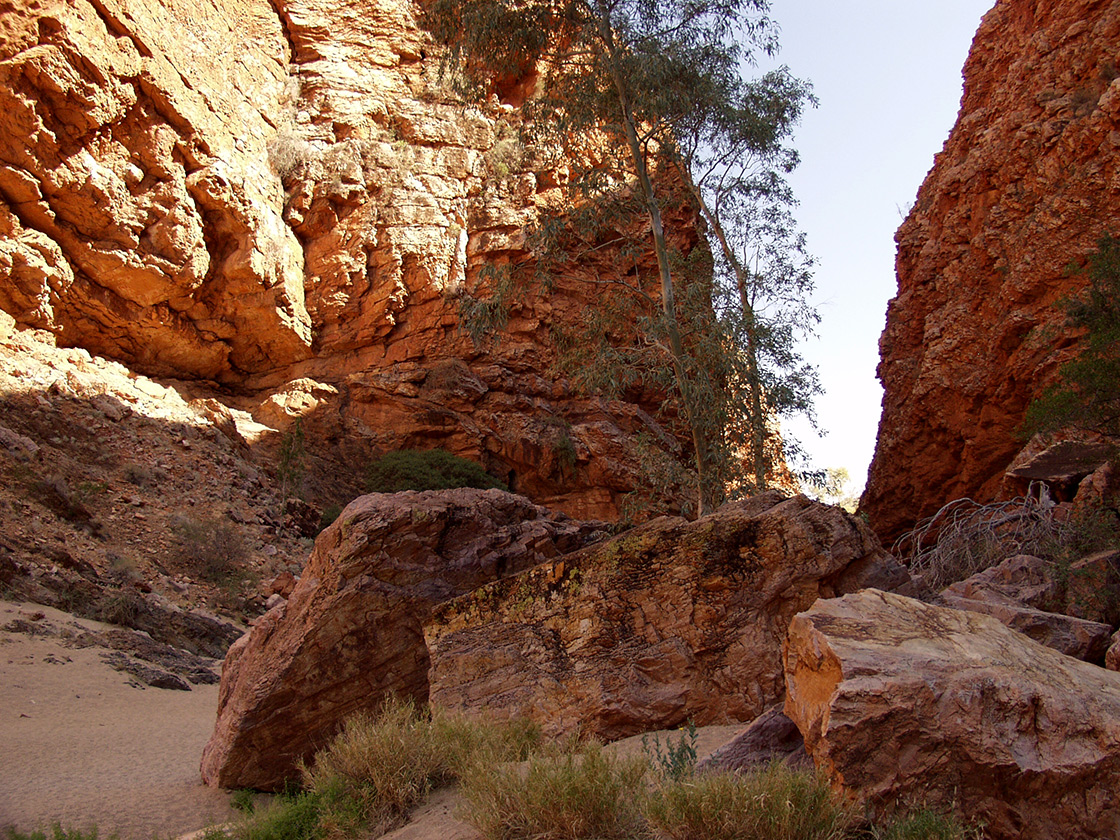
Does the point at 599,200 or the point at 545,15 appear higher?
the point at 545,15

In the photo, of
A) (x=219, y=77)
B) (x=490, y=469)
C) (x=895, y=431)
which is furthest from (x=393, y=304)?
(x=895, y=431)

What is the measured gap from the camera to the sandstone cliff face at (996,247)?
12.4 m

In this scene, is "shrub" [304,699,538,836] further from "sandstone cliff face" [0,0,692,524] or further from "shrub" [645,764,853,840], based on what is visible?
"sandstone cliff face" [0,0,692,524]

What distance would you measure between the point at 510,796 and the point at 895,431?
15283mm

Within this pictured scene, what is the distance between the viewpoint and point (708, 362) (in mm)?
10203

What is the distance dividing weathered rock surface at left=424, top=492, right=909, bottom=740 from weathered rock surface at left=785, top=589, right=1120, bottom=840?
141cm

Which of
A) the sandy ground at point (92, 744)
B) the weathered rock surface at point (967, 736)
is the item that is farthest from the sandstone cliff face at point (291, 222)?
the weathered rock surface at point (967, 736)

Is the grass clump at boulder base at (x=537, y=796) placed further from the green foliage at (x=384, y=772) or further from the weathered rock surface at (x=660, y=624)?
the weathered rock surface at (x=660, y=624)

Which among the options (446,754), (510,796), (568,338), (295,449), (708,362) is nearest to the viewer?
(510,796)

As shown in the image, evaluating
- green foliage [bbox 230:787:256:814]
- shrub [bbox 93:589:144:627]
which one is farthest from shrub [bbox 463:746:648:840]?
shrub [bbox 93:589:144:627]

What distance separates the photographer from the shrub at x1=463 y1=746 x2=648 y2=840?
10.3ft

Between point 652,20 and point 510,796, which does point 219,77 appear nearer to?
point 652,20

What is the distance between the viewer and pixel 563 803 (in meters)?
3.15

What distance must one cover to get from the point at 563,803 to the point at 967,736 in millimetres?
1638
